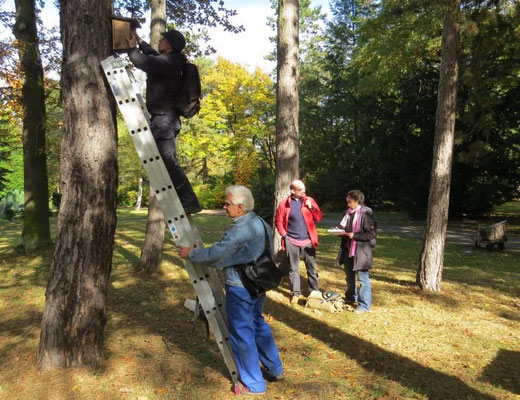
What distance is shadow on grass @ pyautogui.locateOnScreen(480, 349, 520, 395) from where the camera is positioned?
4.57 m

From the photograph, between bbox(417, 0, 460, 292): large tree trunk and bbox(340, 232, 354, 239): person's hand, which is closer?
bbox(340, 232, 354, 239): person's hand

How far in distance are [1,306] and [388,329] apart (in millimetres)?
6219

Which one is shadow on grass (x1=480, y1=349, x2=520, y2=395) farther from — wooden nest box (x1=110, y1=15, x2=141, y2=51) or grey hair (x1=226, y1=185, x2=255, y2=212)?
wooden nest box (x1=110, y1=15, x2=141, y2=51)

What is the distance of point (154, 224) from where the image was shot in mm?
9016

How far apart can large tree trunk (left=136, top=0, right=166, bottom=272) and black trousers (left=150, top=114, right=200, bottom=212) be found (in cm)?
514

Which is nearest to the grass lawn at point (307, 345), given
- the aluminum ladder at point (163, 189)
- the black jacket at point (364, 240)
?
the aluminum ladder at point (163, 189)

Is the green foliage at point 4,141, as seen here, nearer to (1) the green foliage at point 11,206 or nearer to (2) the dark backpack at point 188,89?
(1) the green foliage at point 11,206

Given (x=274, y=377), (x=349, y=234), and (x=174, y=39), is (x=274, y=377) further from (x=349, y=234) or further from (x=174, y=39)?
(x=174, y=39)

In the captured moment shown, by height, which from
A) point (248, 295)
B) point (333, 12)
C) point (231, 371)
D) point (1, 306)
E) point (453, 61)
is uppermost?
point (333, 12)

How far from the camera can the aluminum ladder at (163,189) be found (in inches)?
149

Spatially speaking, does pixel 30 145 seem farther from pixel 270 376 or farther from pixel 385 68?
pixel 385 68

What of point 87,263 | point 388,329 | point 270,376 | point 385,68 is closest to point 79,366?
point 87,263

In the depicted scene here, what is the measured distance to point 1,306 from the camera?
7098 millimetres

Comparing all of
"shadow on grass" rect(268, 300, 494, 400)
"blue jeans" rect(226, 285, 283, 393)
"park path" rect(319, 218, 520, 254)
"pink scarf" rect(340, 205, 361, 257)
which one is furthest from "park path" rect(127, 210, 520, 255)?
"blue jeans" rect(226, 285, 283, 393)
